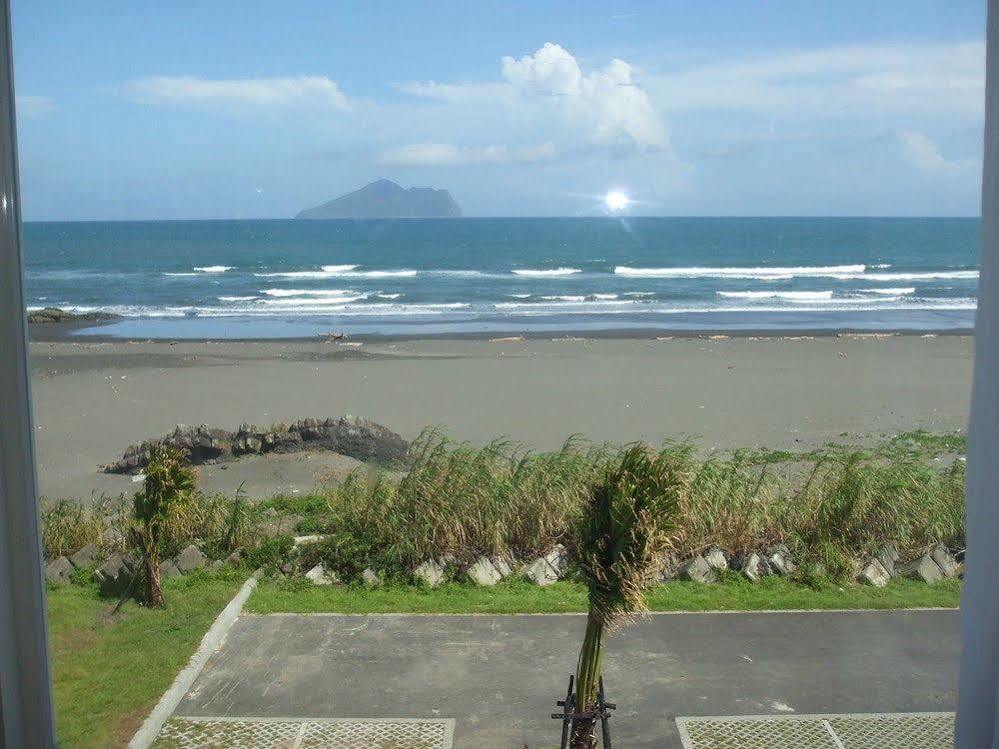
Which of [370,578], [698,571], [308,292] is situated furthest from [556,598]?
[308,292]

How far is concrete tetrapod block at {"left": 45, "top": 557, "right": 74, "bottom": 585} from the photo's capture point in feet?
7.67

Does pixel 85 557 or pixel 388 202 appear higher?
pixel 388 202

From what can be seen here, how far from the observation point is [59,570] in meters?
2.52

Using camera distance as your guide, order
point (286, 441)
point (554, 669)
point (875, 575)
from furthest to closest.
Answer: point (286, 441), point (875, 575), point (554, 669)

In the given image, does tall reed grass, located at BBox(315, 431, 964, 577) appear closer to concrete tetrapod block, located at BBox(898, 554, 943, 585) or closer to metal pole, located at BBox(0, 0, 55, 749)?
concrete tetrapod block, located at BBox(898, 554, 943, 585)

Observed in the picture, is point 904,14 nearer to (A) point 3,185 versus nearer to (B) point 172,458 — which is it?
(A) point 3,185

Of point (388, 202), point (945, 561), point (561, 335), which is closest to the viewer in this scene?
point (945, 561)

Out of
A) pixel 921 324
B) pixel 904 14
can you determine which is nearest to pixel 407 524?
pixel 904 14

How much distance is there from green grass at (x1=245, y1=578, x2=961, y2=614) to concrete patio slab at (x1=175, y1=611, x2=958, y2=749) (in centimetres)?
6

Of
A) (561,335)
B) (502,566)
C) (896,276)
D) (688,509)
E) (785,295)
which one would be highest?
(896,276)

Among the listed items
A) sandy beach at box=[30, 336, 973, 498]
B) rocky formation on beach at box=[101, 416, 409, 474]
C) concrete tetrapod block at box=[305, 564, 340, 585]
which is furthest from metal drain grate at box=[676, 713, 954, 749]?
rocky formation on beach at box=[101, 416, 409, 474]

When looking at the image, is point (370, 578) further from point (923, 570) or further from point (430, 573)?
point (923, 570)

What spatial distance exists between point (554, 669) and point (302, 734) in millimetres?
627

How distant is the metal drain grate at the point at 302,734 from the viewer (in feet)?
6.74
